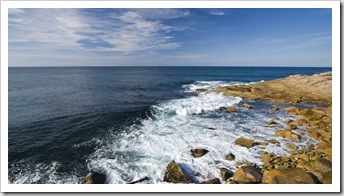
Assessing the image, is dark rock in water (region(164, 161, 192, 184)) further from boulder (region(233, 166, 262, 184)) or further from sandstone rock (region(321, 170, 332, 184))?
sandstone rock (region(321, 170, 332, 184))

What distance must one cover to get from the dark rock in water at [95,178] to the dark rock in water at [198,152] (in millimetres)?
3701

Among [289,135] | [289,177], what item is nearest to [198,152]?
[289,177]

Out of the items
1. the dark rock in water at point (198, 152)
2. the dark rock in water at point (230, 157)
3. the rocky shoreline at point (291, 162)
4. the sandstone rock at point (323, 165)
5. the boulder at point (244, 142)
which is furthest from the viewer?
the boulder at point (244, 142)

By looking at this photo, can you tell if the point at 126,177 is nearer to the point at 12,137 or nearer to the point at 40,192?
the point at 40,192

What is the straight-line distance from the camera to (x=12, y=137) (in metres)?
9.89

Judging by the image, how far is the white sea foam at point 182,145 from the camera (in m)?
6.82

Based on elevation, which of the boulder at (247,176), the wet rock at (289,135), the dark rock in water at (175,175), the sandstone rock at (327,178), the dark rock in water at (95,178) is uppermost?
the wet rock at (289,135)

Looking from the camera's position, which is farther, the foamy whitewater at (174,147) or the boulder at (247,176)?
the foamy whitewater at (174,147)

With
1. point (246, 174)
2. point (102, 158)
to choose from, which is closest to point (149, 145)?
point (102, 158)

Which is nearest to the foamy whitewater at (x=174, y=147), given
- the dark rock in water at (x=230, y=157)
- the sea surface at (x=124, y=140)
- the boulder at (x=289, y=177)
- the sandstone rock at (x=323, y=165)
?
the sea surface at (x=124, y=140)

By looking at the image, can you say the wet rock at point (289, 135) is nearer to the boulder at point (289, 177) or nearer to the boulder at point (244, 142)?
the boulder at point (244, 142)

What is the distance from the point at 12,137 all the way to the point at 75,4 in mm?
8940

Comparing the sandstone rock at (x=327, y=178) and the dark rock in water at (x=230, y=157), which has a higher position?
the sandstone rock at (x=327, y=178)

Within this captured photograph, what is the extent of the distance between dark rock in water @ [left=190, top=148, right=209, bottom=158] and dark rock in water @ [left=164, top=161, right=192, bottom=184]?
1329 millimetres
